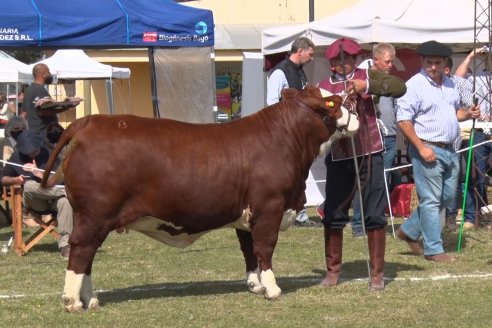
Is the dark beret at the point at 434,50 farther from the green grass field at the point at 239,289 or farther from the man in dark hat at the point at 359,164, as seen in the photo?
the green grass field at the point at 239,289

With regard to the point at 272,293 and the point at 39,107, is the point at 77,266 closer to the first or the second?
the point at 272,293

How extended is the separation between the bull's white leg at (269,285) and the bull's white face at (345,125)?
106cm

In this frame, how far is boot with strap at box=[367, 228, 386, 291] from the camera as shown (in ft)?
27.0

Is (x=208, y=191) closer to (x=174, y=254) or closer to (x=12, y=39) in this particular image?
(x=174, y=254)

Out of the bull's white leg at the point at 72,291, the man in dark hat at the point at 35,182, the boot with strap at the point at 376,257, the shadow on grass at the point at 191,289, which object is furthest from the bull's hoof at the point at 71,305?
the man in dark hat at the point at 35,182

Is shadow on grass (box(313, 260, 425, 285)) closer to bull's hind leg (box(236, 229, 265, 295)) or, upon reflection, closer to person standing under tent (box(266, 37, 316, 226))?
bull's hind leg (box(236, 229, 265, 295))

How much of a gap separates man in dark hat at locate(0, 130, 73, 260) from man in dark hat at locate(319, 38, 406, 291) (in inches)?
136

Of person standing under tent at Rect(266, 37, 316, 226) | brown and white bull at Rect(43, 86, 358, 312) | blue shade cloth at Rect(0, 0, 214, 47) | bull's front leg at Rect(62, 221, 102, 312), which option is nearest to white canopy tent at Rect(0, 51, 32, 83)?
blue shade cloth at Rect(0, 0, 214, 47)

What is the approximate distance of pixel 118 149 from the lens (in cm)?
732

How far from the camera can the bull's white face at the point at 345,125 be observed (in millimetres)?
7891

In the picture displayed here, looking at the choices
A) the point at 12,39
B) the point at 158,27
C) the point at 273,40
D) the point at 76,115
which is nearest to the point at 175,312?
the point at 12,39

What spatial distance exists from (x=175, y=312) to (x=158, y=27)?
5345 mm

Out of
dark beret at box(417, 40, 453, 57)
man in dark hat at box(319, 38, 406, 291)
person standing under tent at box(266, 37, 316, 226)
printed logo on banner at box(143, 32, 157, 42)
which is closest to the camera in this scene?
man in dark hat at box(319, 38, 406, 291)

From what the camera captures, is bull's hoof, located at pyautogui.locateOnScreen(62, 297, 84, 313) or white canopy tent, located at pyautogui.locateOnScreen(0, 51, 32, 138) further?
white canopy tent, located at pyautogui.locateOnScreen(0, 51, 32, 138)
